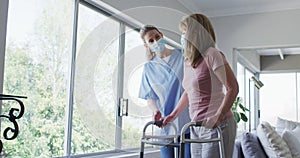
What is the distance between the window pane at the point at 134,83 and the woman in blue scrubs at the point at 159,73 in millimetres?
35

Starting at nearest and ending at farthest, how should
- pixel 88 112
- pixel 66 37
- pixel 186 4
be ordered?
pixel 88 112, pixel 66 37, pixel 186 4

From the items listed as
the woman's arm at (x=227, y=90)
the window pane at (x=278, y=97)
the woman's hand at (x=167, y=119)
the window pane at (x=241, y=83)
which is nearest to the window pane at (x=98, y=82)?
the woman's hand at (x=167, y=119)

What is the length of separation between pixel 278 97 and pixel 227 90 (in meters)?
4.01

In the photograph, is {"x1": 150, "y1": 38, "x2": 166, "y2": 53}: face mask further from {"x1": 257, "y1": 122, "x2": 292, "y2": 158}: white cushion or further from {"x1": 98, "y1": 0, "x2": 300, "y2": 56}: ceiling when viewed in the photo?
{"x1": 98, "y1": 0, "x2": 300, "y2": 56}: ceiling

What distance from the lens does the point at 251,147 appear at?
2.80 meters

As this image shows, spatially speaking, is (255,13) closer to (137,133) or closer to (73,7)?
(73,7)

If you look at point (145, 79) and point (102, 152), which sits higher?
point (145, 79)

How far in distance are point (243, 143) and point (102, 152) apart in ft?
3.64

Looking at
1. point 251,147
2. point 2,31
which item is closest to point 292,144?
point 251,147

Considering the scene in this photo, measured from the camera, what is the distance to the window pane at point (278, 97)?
5242 millimetres

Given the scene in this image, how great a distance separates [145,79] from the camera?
1734 millimetres

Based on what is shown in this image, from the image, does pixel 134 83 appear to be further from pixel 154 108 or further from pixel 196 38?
pixel 196 38

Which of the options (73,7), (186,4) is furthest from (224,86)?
(186,4)

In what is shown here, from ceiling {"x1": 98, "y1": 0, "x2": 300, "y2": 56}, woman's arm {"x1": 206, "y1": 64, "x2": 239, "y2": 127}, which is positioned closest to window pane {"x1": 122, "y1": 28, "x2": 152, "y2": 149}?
woman's arm {"x1": 206, "y1": 64, "x2": 239, "y2": 127}
